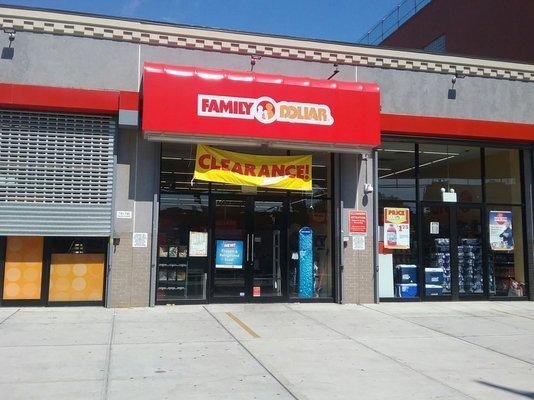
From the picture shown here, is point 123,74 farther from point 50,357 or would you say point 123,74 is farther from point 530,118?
point 530,118

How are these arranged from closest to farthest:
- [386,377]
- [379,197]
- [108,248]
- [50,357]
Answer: [386,377]
[50,357]
[108,248]
[379,197]

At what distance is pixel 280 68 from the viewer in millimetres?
12883

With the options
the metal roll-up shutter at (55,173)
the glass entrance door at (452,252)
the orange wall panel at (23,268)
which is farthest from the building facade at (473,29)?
the orange wall panel at (23,268)

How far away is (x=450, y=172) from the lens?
1412 cm

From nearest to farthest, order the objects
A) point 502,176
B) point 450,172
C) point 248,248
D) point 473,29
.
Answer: point 248,248 → point 450,172 → point 502,176 → point 473,29

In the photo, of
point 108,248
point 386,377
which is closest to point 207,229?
point 108,248

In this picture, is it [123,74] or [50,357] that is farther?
[123,74]

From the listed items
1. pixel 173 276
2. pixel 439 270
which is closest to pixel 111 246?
pixel 173 276

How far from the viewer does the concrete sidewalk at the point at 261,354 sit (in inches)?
235

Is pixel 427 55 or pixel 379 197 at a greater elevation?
pixel 427 55

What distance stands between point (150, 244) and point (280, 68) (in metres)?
5.04

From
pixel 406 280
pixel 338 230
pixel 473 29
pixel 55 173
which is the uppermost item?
pixel 473 29

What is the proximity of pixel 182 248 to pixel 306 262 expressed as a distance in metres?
2.93

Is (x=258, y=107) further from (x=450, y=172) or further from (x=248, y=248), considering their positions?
(x=450, y=172)
